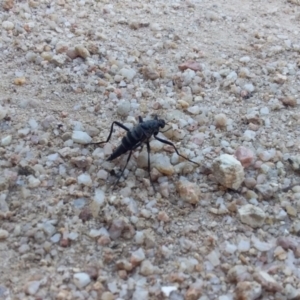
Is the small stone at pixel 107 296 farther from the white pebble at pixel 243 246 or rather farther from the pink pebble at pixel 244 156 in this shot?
the pink pebble at pixel 244 156

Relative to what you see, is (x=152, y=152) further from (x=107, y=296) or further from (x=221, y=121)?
(x=107, y=296)

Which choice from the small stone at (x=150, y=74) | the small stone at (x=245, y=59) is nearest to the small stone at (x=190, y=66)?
the small stone at (x=150, y=74)

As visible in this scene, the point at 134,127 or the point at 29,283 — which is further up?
the point at 134,127

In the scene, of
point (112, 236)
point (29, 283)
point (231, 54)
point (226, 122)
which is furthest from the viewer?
point (231, 54)

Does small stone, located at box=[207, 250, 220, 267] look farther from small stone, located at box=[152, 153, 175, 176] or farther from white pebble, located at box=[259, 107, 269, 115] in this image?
white pebble, located at box=[259, 107, 269, 115]

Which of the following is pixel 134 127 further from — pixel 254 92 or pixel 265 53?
pixel 265 53

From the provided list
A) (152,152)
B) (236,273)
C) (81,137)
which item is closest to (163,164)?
(152,152)

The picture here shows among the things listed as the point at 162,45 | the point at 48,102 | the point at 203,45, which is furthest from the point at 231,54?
the point at 48,102
